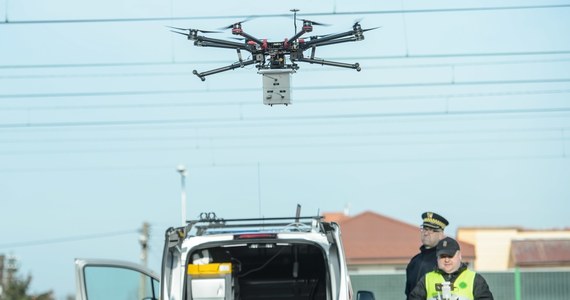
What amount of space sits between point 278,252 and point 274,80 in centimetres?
488

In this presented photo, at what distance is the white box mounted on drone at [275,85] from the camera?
16.9 m

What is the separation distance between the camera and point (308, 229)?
1159 cm

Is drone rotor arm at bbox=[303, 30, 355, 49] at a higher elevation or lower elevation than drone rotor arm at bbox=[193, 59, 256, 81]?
higher

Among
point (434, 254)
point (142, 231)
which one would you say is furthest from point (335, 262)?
point (142, 231)

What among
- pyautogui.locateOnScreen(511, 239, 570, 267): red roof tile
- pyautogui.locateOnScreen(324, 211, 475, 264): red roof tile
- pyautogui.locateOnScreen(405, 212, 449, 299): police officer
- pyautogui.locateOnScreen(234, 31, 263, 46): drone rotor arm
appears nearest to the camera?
pyautogui.locateOnScreen(405, 212, 449, 299): police officer

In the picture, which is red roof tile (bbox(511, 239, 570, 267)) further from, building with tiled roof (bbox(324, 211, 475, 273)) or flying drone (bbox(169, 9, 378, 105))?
flying drone (bbox(169, 9, 378, 105))

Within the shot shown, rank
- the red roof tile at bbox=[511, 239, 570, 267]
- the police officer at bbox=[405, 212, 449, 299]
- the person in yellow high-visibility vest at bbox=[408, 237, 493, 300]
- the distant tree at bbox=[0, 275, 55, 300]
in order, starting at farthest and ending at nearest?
1. the distant tree at bbox=[0, 275, 55, 300]
2. the red roof tile at bbox=[511, 239, 570, 267]
3. the police officer at bbox=[405, 212, 449, 299]
4. the person in yellow high-visibility vest at bbox=[408, 237, 493, 300]

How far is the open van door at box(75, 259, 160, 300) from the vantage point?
11883mm

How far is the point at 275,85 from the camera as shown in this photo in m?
17.0

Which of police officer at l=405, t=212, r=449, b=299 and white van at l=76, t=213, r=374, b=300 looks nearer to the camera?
white van at l=76, t=213, r=374, b=300

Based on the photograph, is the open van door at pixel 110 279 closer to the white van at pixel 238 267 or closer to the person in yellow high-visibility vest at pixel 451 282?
the white van at pixel 238 267

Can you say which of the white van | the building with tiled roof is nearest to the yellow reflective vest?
the white van

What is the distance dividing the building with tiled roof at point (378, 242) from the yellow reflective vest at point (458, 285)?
41.6 meters

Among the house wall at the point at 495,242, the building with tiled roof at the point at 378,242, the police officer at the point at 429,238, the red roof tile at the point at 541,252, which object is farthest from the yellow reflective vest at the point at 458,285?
the house wall at the point at 495,242
